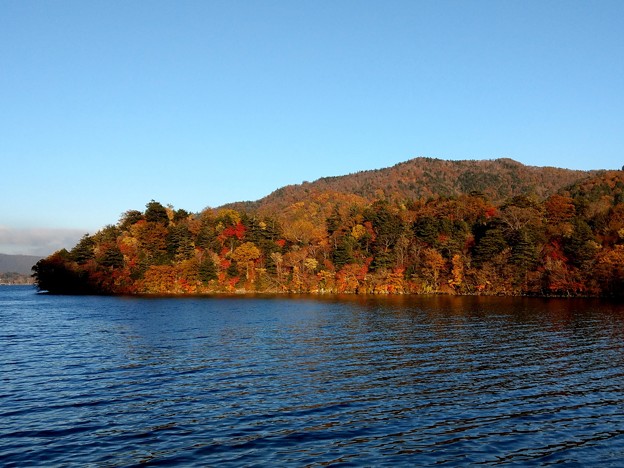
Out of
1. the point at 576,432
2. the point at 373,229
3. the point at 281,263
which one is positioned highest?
the point at 373,229

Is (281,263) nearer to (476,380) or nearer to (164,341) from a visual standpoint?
(164,341)

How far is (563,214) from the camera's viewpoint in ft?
368

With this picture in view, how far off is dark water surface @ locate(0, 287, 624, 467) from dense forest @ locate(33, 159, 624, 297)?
216 ft

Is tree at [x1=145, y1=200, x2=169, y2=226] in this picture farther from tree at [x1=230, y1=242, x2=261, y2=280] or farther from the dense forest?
tree at [x1=230, y1=242, x2=261, y2=280]

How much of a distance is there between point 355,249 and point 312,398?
364 ft

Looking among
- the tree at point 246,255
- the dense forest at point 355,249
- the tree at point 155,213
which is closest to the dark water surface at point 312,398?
the dense forest at point 355,249

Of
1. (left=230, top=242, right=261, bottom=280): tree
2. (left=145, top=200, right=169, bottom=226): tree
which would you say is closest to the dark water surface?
(left=230, top=242, right=261, bottom=280): tree

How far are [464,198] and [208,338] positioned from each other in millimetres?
112902

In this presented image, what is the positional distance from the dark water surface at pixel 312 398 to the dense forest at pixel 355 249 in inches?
2587

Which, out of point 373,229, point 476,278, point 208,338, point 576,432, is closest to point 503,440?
point 576,432

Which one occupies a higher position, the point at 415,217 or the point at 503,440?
the point at 415,217

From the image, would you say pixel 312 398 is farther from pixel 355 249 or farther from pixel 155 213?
pixel 155 213

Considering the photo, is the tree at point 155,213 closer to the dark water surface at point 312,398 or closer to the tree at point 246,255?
the tree at point 246,255

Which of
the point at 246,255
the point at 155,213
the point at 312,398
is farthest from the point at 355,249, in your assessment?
the point at 312,398
